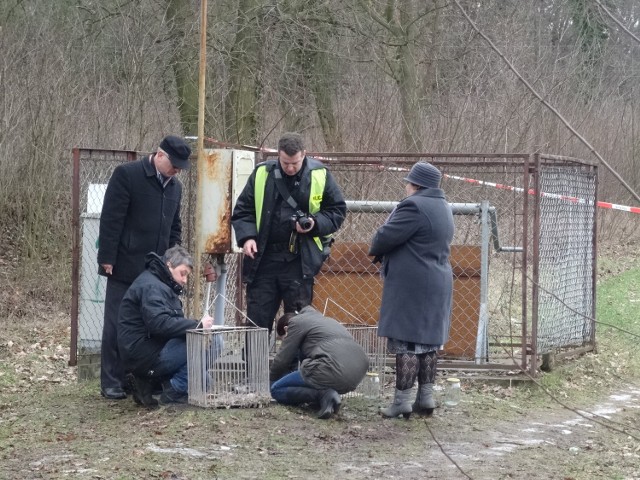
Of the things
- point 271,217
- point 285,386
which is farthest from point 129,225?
point 285,386

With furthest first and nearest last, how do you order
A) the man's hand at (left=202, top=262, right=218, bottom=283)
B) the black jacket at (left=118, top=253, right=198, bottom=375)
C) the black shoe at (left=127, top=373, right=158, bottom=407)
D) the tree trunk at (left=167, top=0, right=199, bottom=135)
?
1. the tree trunk at (left=167, top=0, right=199, bottom=135)
2. the man's hand at (left=202, top=262, right=218, bottom=283)
3. the black shoe at (left=127, top=373, right=158, bottom=407)
4. the black jacket at (left=118, top=253, right=198, bottom=375)

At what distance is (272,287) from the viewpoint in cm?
788

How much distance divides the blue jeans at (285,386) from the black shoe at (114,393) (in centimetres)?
121

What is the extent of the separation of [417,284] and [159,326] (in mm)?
1782

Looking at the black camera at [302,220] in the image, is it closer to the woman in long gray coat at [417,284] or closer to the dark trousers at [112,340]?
Answer: the woman in long gray coat at [417,284]

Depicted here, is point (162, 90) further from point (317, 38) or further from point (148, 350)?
point (148, 350)

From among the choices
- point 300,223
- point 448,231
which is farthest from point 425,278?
point 300,223

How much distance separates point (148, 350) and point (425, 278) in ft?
6.45

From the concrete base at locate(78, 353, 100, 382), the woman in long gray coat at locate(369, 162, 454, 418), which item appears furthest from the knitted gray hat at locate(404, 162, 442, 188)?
the concrete base at locate(78, 353, 100, 382)

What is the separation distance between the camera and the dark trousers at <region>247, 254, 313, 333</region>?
7.84 meters

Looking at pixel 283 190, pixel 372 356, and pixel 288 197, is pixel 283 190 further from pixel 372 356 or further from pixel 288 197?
pixel 372 356

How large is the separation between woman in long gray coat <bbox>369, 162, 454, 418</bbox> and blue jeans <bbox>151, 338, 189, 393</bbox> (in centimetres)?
138

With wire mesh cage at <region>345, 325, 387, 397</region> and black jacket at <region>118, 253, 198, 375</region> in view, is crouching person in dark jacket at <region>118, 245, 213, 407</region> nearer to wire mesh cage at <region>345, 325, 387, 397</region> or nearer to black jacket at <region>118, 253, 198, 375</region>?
black jacket at <region>118, 253, 198, 375</region>

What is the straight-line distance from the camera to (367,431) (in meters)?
6.96
